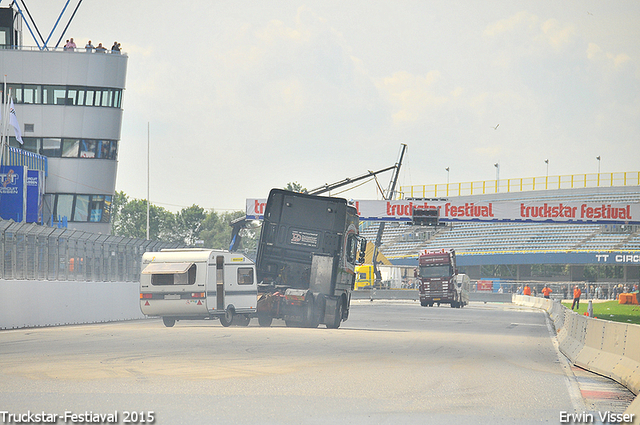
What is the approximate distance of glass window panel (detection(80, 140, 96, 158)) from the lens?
56.8 metres

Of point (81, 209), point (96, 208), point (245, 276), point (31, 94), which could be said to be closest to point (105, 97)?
point (31, 94)

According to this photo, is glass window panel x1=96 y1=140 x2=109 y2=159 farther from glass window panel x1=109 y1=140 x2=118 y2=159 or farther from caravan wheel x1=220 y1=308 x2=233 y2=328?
caravan wheel x1=220 y1=308 x2=233 y2=328

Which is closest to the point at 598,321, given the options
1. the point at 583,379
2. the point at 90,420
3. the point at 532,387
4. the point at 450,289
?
the point at 583,379

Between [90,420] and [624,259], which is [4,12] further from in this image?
→ [624,259]

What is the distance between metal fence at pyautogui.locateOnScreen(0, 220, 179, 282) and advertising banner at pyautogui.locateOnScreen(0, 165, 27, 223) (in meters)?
17.6

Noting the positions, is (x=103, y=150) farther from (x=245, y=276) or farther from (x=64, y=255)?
(x=245, y=276)

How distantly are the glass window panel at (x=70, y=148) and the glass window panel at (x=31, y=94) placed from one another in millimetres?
3191

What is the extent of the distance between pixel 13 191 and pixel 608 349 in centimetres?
4177

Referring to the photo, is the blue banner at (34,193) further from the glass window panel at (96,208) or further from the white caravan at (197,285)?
the white caravan at (197,285)

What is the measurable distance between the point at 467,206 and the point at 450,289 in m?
8.42

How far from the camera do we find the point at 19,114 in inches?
2156

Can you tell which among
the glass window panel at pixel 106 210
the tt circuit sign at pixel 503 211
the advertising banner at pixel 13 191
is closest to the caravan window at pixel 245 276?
the tt circuit sign at pixel 503 211

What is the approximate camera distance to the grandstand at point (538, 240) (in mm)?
86875

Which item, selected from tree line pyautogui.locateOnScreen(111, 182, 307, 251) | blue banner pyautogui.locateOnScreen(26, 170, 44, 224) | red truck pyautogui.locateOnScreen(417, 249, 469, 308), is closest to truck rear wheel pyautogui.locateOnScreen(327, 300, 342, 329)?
blue banner pyautogui.locateOnScreen(26, 170, 44, 224)
